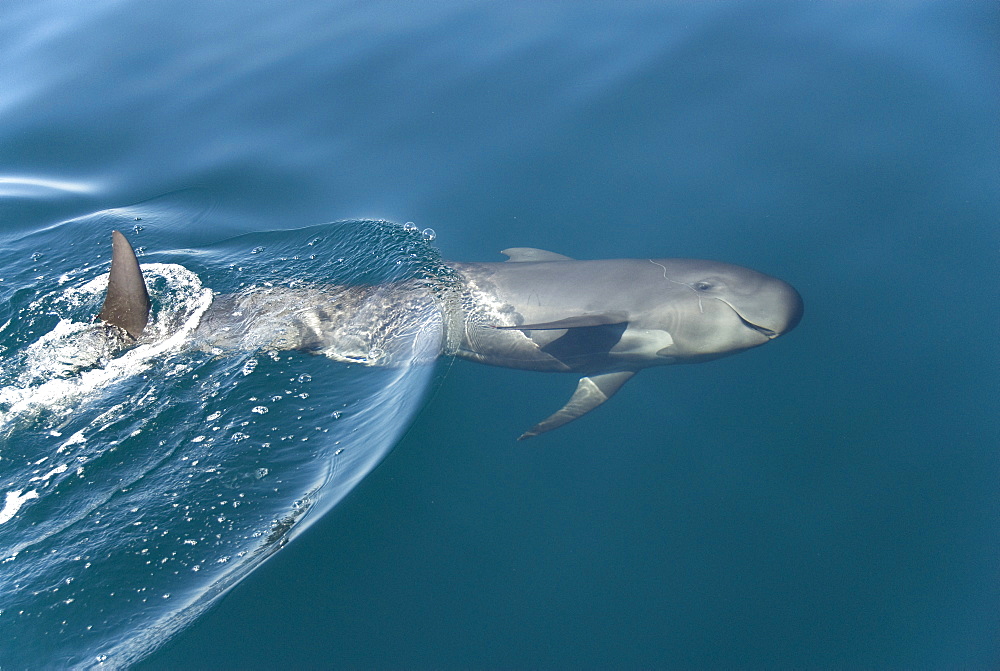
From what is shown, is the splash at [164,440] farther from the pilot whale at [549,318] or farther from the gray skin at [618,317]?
the gray skin at [618,317]

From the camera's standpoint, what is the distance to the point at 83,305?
753 centimetres

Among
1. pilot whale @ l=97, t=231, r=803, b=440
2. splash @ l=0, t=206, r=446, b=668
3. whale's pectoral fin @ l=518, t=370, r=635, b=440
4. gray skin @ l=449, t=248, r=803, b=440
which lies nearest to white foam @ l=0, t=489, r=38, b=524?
splash @ l=0, t=206, r=446, b=668

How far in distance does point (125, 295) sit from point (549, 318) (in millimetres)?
4186

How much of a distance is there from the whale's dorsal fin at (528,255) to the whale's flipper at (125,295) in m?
3.83

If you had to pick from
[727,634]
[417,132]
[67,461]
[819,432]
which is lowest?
[727,634]

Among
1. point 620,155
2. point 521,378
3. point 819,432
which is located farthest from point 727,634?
point 620,155

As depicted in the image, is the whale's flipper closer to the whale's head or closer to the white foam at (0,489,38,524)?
the white foam at (0,489,38,524)

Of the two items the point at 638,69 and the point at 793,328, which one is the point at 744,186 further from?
the point at 638,69

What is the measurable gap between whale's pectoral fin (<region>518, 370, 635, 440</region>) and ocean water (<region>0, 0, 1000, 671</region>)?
0.14 m

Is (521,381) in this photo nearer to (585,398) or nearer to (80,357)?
(585,398)

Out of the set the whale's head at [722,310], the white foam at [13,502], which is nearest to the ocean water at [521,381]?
the white foam at [13,502]

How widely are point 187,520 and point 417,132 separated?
20.8 feet

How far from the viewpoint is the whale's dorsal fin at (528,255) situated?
8117 millimetres

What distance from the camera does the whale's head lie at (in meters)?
7.08
